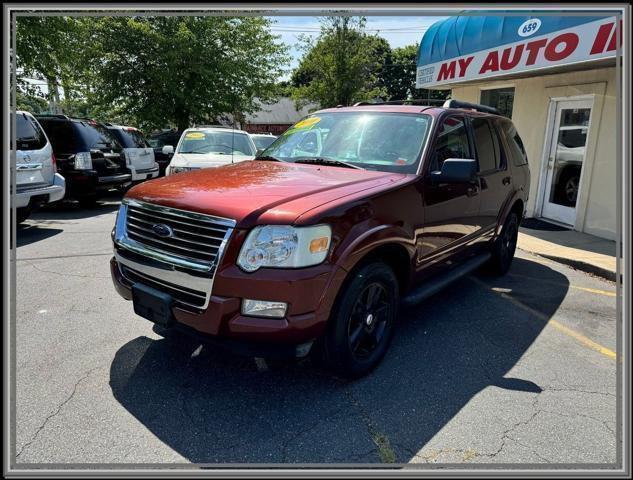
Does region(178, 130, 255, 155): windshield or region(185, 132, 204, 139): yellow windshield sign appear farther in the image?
region(185, 132, 204, 139): yellow windshield sign

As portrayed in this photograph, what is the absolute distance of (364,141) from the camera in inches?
156

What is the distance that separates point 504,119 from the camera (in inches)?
219

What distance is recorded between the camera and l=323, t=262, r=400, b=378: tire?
2887 millimetres

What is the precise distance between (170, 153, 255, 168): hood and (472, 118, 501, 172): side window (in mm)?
5121

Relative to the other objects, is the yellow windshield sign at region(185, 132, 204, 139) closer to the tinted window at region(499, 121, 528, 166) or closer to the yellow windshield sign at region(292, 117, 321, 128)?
the yellow windshield sign at region(292, 117, 321, 128)

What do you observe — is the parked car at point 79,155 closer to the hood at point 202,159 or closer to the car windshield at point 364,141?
the hood at point 202,159

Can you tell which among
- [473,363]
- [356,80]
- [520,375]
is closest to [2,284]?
[473,363]

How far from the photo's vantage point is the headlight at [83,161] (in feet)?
30.3

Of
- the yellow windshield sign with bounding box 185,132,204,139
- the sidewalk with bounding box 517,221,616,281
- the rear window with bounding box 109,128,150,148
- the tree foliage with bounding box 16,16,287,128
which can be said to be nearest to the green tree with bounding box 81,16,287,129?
the tree foliage with bounding box 16,16,287,128

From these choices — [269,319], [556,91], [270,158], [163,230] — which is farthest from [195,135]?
[269,319]

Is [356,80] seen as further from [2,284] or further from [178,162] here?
[2,284]

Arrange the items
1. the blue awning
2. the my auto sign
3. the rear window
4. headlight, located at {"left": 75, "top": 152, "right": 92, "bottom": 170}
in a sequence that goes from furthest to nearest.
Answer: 1. the rear window
2. headlight, located at {"left": 75, "top": 152, "right": 92, "bottom": 170}
3. the blue awning
4. the my auto sign

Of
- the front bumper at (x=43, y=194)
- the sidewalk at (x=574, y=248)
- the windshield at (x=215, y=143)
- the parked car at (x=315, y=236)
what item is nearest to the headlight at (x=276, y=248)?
the parked car at (x=315, y=236)

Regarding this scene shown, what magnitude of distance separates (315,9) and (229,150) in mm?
7648
